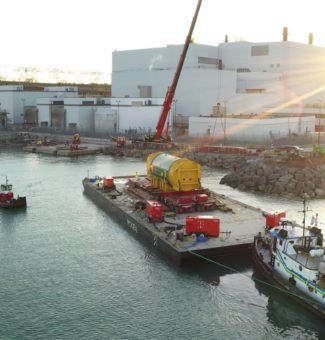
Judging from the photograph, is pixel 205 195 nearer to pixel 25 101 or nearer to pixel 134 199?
pixel 134 199

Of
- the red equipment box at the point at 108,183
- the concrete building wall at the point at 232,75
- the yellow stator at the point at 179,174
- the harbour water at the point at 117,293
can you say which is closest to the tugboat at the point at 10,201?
the harbour water at the point at 117,293

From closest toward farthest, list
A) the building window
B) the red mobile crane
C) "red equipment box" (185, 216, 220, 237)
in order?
"red equipment box" (185, 216, 220, 237)
the red mobile crane
the building window

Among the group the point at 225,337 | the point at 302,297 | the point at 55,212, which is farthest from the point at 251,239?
the point at 55,212

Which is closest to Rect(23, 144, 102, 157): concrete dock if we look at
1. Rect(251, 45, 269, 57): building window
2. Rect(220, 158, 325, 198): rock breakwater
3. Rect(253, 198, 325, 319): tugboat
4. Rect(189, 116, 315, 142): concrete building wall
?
Rect(189, 116, 315, 142): concrete building wall

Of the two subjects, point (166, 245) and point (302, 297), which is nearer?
point (302, 297)

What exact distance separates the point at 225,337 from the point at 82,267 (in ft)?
30.1

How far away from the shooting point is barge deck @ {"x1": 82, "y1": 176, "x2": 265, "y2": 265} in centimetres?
2334

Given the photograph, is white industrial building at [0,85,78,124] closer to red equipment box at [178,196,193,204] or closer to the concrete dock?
the concrete dock

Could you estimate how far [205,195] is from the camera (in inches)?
1217

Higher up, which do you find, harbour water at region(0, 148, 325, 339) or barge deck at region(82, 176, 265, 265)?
barge deck at region(82, 176, 265, 265)

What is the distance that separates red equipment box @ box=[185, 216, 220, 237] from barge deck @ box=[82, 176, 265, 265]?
1.04ft

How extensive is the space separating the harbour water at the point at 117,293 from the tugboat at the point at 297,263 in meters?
0.62

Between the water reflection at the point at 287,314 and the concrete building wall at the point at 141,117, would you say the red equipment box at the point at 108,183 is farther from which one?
the concrete building wall at the point at 141,117

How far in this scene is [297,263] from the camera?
779 inches
